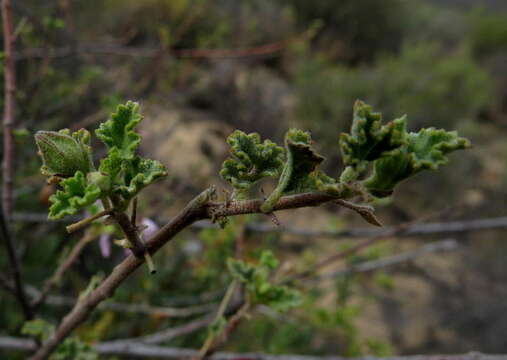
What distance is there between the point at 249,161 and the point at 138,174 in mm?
105

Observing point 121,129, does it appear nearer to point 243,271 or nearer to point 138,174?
point 138,174

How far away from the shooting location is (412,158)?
376 millimetres

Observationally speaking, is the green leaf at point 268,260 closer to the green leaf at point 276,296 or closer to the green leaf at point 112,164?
the green leaf at point 276,296

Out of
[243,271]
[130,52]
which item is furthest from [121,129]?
[130,52]

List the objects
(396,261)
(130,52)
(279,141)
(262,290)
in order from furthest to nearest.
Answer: (279,141) → (130,52) → (396,261) → (262,290)

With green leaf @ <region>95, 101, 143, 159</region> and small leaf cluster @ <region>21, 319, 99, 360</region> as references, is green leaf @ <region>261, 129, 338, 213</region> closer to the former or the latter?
green leaf @ <region>95, 101, 143, 159</region>

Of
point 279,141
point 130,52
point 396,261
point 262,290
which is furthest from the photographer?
point 279,141

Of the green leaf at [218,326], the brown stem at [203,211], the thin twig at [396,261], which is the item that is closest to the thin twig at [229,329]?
the green leaf at [218,326]

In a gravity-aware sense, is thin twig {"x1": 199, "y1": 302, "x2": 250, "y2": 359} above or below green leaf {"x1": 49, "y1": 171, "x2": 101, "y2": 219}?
below

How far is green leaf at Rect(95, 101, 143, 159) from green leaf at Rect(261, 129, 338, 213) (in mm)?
148

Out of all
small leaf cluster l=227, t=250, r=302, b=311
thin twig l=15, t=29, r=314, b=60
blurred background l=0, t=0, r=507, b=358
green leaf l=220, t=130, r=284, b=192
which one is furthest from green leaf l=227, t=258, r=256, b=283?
thin twig l=15, t=29, r=314, b=60

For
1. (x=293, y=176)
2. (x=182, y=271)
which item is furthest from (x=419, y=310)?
(x=293, y=176)

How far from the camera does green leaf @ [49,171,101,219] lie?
15.1 inches

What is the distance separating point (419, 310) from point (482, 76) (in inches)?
202
